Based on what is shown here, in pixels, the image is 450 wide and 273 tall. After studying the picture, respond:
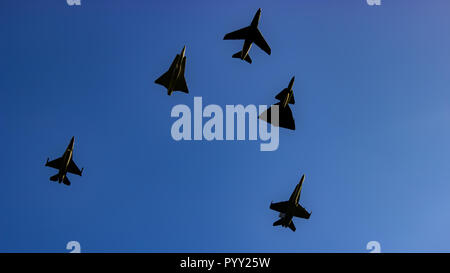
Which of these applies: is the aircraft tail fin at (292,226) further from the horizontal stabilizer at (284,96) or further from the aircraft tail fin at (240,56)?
the aircraft tail fin at (240,56)

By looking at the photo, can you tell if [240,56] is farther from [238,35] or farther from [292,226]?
[292,226]

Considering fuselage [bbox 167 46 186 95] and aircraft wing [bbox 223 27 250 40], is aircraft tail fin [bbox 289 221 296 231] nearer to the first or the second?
fuselage [bbox 167 46 186 95]

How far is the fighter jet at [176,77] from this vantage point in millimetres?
36175

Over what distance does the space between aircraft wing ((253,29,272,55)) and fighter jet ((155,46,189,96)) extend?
8.04m

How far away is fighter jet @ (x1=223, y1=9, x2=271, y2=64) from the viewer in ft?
121

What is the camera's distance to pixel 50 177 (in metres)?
41.2

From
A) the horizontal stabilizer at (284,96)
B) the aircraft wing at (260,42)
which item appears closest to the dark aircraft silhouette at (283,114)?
the horizontal stabilizer at (284,96)

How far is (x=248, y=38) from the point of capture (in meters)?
37.6

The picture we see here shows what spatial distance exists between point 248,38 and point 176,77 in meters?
8.90

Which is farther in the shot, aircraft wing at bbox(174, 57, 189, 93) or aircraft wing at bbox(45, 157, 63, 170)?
aircraft wing at bbox(45, 157, 63, 170)

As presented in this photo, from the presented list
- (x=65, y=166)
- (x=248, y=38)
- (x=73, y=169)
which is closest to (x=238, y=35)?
(x=248, y=38)

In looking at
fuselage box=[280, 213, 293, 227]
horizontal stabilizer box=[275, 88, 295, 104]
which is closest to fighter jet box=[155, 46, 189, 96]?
horizontal stabilizer box=[275, 88, 295, 104]

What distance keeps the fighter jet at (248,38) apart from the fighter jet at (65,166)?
68.5 feet
